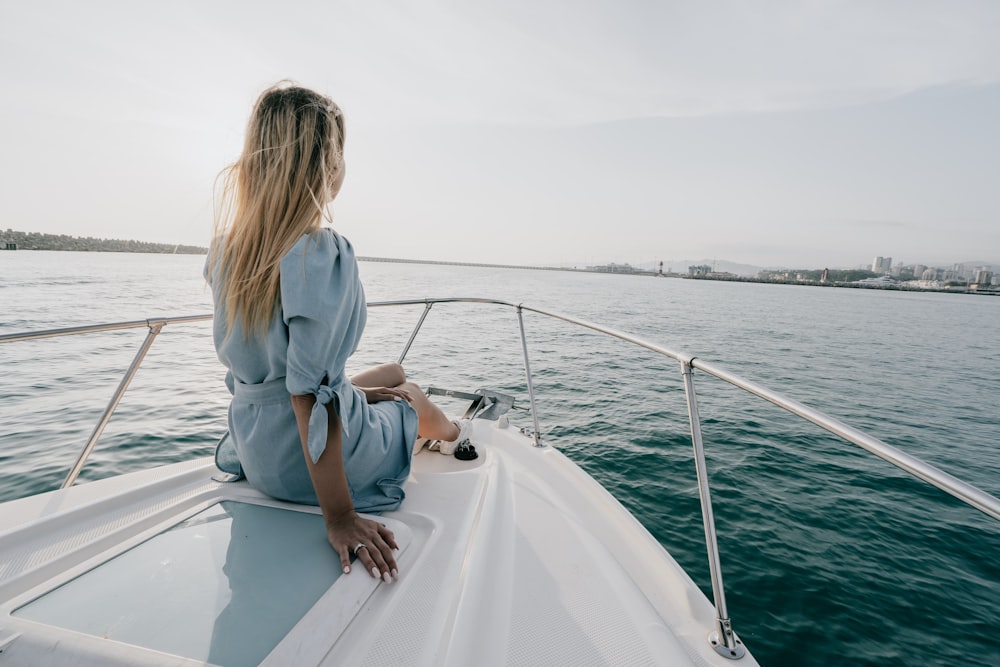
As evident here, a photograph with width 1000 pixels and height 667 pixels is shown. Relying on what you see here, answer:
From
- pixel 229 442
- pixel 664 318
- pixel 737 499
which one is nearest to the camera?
pixel 229 442

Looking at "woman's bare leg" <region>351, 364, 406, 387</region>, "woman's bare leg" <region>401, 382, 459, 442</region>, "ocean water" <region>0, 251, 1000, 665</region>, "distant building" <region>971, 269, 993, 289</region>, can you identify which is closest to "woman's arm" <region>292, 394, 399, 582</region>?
"woman's bare leg" <region>401, 382, 459, 442</region>

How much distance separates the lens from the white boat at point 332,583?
762 millimetres

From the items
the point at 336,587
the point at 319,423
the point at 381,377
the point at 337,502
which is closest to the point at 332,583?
the point at 336,587

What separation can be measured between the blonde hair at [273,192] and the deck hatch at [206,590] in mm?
480

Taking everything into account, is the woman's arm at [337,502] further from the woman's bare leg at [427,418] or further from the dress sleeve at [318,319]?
the woman's bare leg at [427,418]

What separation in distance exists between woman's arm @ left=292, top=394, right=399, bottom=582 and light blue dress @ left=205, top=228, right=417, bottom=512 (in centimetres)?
3

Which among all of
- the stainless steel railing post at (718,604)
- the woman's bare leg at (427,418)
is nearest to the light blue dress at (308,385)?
the woman's bare leg at (427,418)

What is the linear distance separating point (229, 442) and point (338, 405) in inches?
21.2

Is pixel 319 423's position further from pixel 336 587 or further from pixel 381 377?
pixel 381 377

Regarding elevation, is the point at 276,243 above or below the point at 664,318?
above

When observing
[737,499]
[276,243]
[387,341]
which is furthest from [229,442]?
[387,341]

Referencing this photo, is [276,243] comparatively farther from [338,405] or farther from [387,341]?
[387,341]

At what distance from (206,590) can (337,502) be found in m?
0.28

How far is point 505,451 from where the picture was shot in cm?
196
